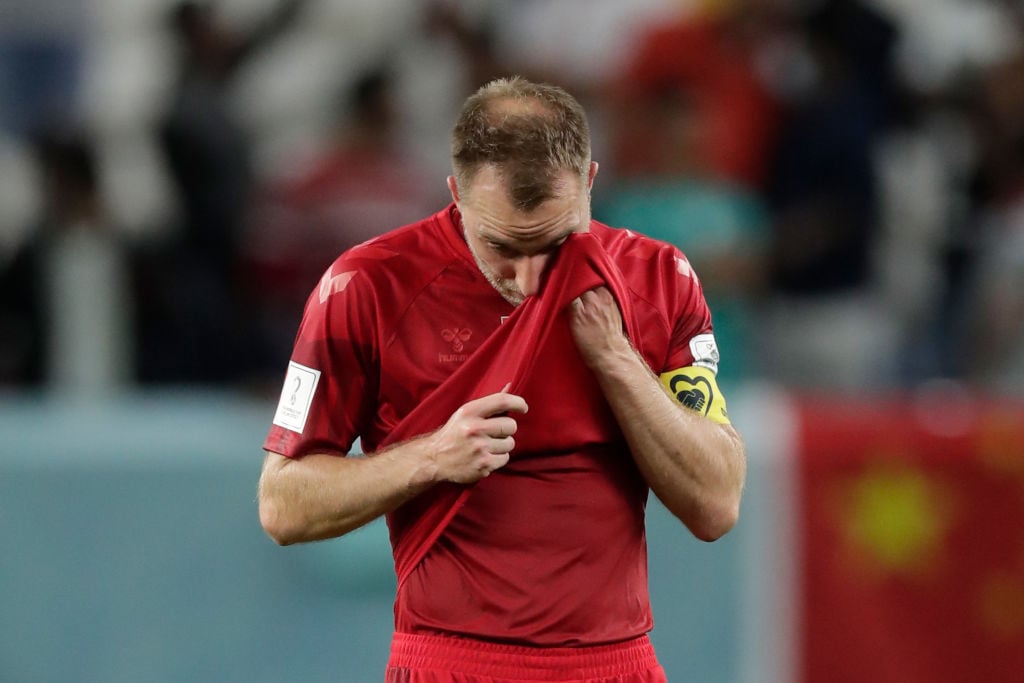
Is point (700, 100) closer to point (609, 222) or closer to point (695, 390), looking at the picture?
point (609, 222)

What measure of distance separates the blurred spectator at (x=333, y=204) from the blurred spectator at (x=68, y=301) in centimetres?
59

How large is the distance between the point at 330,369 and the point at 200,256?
384 cm

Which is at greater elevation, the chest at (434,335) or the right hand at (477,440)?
the chest at (434,335)

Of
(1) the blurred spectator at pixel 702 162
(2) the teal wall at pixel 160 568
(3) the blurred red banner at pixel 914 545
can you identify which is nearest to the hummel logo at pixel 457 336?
(2) the teal wall at pixel 160 568

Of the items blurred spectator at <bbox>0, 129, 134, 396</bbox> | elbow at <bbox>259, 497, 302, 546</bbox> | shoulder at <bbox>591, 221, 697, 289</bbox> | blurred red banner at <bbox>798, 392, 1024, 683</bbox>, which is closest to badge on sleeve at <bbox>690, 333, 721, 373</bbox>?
shoulder at <bbox>591, 221, 697, 289</bbox>

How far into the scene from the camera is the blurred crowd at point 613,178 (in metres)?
6.88

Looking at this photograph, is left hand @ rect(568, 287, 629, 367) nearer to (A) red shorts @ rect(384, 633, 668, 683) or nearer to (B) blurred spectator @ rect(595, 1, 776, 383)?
(A) red shorts @ rect(384, 633, 668, 683)

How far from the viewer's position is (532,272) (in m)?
3.20

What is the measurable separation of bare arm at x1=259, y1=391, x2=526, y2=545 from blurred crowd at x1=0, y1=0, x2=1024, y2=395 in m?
3.53

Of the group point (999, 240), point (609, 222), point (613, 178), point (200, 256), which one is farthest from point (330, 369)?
point (999, 240)

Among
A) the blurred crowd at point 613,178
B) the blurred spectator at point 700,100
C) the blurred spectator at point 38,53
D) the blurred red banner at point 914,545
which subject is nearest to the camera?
the blurred red banner at point 914,545

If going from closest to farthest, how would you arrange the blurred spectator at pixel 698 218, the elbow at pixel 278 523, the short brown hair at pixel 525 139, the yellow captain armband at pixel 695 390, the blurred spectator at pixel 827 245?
the short brown hair at pixel 525 139 → the elbow at pixel 278 523 → the yellow captain armband at pixel 695 390 → the blurred spectator at pixel 698 218 → the blurred spectator at pixel 827 245

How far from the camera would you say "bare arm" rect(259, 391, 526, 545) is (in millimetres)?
3137

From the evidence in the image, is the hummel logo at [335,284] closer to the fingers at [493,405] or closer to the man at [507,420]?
the man at [507,420]
